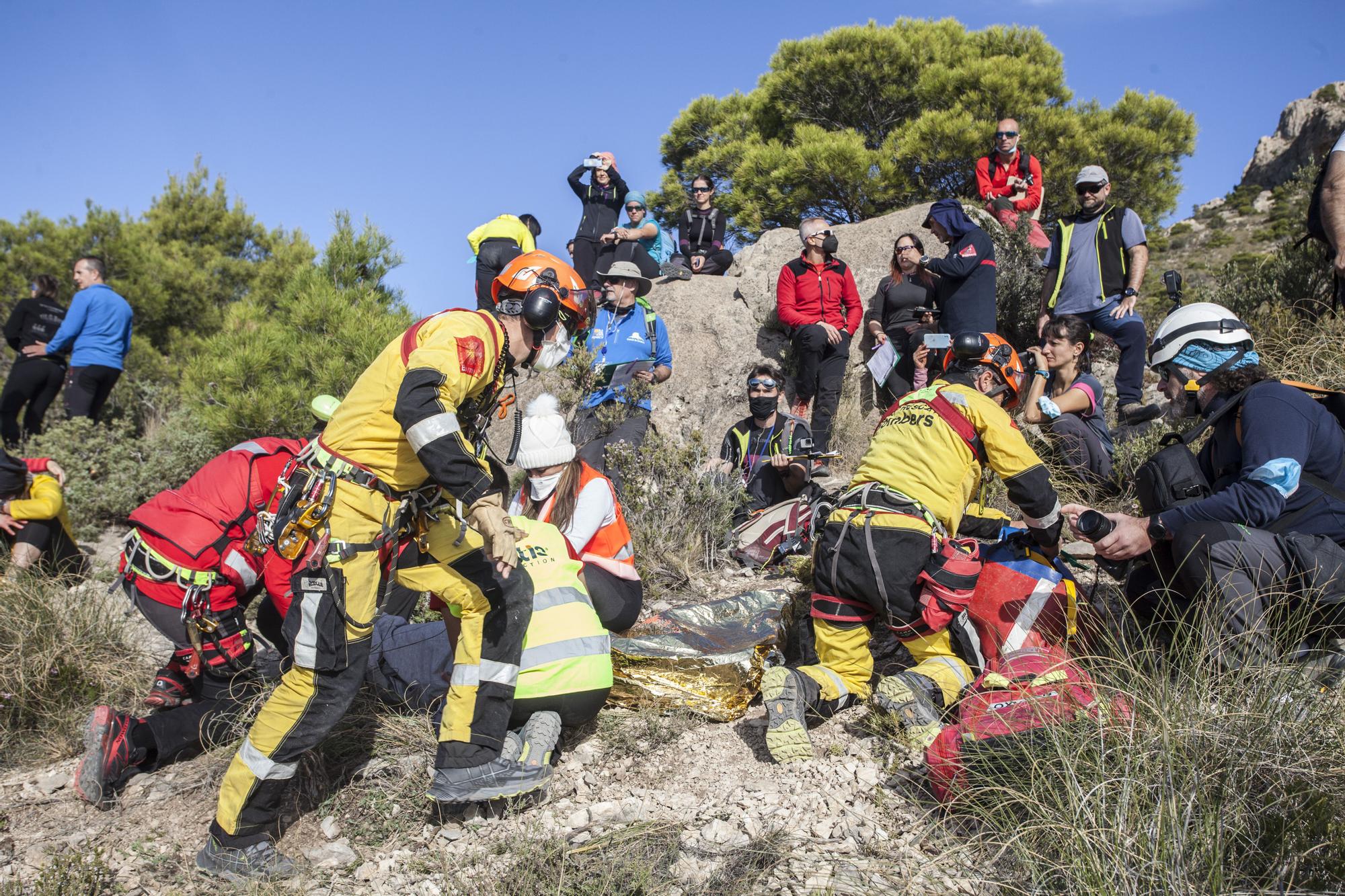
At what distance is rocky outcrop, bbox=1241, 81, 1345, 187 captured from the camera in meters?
20.9

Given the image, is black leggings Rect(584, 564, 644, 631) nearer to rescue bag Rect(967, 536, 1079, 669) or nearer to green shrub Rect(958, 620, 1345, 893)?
rescue bag Rect(967, 536, 1079, 669)

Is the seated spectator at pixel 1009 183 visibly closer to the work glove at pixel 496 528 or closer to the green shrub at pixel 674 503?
the green shrub at pixel 674 503

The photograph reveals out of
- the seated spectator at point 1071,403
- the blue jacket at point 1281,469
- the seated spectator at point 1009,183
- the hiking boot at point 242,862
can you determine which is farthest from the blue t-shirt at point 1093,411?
the hiking boot at point 242,862

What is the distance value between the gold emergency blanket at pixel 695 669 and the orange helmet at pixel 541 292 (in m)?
1.62

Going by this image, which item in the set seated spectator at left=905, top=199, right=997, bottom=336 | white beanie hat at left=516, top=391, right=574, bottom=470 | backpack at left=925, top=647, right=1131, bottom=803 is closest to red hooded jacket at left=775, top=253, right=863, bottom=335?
seated spectator at left=905, top=199, right=997, bottom=336

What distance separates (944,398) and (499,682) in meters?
2.23

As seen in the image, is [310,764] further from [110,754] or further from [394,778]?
[110,754]

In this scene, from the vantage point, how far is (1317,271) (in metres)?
7.05

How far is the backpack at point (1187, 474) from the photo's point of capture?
3283 mm

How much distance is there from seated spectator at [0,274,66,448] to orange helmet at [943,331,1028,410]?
27.3 ft

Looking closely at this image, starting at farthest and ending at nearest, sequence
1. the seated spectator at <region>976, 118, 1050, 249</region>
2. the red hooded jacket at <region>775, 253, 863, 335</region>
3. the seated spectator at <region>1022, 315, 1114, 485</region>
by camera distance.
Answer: the seated spectator at <region>976, 118, 1050, 249</region> → the red hooded jacket at <region>775, 253, 863, 335</region> → the seated spectator at <region>1022, 315, 1114, 485</region>

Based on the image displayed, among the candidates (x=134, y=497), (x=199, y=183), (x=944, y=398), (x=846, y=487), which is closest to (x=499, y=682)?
(x=846, y=487)

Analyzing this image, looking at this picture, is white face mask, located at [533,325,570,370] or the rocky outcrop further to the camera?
the rocky outcrop

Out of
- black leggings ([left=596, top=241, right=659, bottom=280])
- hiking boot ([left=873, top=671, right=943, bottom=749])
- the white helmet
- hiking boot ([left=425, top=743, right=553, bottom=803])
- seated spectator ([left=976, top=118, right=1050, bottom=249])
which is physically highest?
seated spectator ([left=976, top=118, right=1050, bottom=249])
